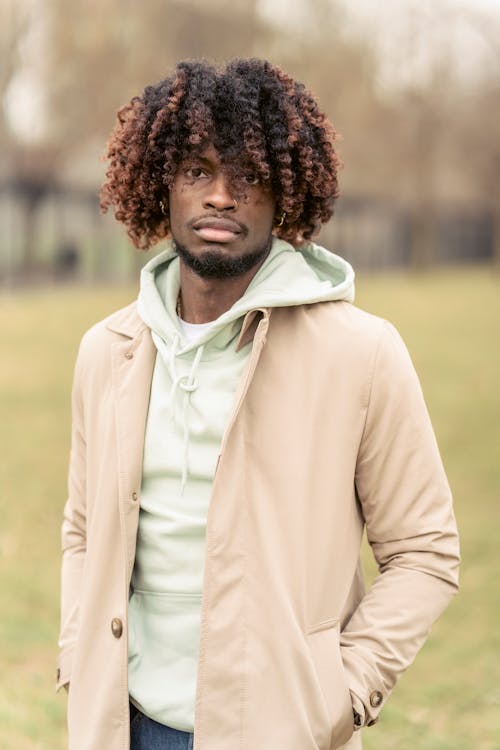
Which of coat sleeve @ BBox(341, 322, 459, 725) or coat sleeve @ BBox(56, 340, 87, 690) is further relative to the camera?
coat sleeve @ BBox(56, 340, 87, 690)

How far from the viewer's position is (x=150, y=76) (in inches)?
1168

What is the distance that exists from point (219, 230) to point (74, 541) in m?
0.96

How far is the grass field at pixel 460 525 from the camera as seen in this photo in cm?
509

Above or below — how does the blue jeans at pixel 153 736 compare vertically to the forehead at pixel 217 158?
below

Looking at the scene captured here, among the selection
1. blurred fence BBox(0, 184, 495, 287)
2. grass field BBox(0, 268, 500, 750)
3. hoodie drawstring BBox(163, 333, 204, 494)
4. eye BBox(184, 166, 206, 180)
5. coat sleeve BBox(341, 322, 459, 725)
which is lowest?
grass field BBox(0, 268, 500, 750)

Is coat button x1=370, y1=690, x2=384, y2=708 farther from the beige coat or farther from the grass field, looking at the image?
the grass field

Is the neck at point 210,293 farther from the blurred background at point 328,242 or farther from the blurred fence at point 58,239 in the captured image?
the blurred fence at point 58,239

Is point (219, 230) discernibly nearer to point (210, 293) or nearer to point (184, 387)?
point (210, 293)

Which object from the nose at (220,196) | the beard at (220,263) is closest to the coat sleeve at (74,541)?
the beard at (220,263)

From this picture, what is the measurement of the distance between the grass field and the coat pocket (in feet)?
8.86

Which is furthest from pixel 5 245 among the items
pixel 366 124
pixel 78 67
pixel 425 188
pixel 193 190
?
pixel 193 190

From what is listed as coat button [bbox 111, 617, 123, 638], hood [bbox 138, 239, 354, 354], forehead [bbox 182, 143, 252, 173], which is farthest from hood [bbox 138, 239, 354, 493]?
coat button [bbox 111, 617, 123, 638]

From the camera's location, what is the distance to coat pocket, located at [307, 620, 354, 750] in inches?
87.7

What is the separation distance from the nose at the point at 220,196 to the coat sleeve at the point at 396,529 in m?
0.46
